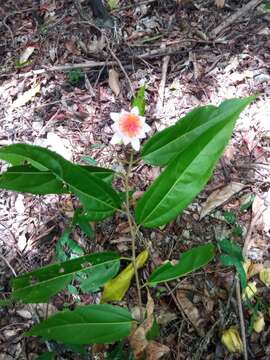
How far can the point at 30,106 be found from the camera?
265 centimetres

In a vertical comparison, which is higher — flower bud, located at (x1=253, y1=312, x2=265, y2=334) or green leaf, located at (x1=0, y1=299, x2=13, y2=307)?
flower bud, located at (x1=253, y1=312, x2=265, y2=334)

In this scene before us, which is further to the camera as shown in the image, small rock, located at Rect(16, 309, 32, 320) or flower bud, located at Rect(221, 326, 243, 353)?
small rock, located at Rect(16, 309, 32, 320)

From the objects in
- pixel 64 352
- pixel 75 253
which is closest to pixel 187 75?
pixel 75 253

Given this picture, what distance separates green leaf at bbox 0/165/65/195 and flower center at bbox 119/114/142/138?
0.35 meters

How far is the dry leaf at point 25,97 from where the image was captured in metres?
2.67

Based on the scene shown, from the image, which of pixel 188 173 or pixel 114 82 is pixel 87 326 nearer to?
pixel 188 173

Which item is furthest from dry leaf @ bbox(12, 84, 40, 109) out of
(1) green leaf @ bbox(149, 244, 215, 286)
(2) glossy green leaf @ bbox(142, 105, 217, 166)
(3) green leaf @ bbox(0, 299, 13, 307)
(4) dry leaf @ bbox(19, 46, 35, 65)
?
(1) green leaf @ bbox(149, 244, 215, 286)

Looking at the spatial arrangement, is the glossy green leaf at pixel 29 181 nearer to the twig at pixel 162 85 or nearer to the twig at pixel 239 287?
the twig at pixel 239 287

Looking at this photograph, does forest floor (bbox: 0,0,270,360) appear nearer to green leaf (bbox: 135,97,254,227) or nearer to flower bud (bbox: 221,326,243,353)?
flower bud (bbox: 221,326,243,353)

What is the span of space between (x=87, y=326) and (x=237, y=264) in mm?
655

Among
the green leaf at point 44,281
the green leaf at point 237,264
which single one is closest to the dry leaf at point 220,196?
the green leaf at point 237,264

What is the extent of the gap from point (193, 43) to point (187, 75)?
235 mm

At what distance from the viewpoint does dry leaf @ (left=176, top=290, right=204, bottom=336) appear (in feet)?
5.74

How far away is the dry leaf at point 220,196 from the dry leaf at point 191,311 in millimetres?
361
